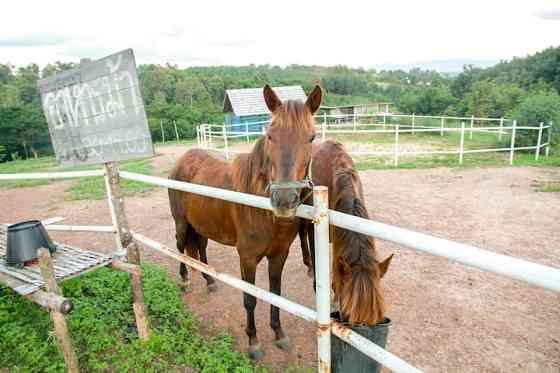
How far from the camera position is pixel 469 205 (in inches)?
244

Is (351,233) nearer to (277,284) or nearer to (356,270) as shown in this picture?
(356,270)

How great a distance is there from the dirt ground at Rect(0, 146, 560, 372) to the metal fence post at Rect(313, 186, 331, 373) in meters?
1.10

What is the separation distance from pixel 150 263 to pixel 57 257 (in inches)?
68.5

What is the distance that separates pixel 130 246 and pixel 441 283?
333 cm

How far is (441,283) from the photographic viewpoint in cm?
360

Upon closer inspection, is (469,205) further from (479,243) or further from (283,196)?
(283,196)

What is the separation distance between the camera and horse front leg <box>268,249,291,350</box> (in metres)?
2.58

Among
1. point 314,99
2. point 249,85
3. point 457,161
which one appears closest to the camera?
point 314,99

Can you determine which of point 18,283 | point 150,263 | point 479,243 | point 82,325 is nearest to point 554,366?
point 479,243

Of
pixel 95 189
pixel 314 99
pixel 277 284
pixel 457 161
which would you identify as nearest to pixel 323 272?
pixel 314 99

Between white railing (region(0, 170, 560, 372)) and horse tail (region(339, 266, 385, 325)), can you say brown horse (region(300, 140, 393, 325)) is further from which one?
white railing (region(0, 170, 560, 372))

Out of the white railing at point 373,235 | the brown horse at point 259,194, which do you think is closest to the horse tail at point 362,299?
the white railing at point 373,235

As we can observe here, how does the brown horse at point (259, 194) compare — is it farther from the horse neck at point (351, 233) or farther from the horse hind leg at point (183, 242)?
the horse neck at point (351, 233)

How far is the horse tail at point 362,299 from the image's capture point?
1.59m
